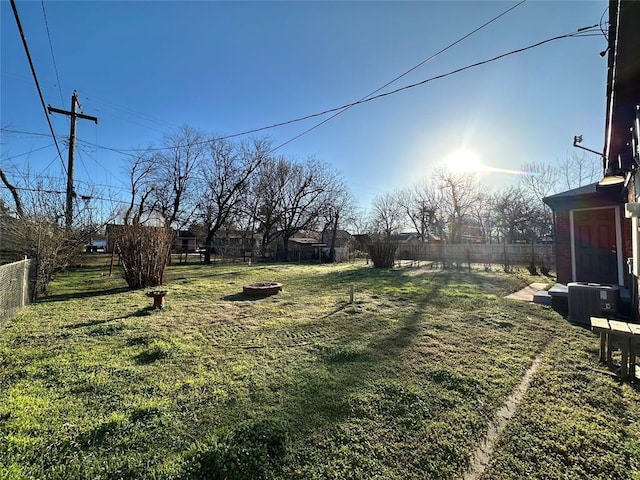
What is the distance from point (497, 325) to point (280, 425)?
4.52 m

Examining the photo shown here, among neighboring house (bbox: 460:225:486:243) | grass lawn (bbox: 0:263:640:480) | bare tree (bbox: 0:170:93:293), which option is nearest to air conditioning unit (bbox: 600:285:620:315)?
grass lawn (bbox: 0:263:640:480)

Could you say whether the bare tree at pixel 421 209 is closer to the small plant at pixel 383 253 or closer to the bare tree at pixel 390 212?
the bare tree at pixel 390 212

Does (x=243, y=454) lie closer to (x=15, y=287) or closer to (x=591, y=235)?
(x=15, y=287)

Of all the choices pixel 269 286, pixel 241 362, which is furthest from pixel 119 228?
pixel 241 362

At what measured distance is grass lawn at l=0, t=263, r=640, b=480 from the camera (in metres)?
1.95

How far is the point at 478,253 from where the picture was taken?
21328 millimetres

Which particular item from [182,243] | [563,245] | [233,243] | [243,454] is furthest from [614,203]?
[182,243]

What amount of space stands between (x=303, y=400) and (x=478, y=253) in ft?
72.6

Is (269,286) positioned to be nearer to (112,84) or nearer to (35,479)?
(35,479)

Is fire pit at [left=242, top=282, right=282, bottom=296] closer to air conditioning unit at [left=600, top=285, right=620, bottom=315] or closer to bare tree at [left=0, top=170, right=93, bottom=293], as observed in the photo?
bare tree at [left=0, top=170, right=93, bottom=293]

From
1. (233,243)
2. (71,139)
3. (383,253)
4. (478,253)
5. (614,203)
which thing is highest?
(71,139)

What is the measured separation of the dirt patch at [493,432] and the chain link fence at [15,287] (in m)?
6.76

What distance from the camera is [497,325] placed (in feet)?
16.9

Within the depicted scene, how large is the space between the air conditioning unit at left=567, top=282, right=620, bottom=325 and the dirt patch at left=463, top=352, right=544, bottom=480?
11.0 ft
